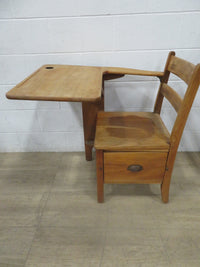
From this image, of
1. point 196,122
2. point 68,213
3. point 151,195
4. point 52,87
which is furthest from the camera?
point 196,122

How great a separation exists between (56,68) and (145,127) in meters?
0.67

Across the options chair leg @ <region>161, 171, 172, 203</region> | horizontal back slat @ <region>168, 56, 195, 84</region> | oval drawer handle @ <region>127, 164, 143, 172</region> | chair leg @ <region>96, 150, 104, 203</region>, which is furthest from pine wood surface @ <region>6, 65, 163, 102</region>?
chair leg @ <region>161, 171, 172, 203</region>

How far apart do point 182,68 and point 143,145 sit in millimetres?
451

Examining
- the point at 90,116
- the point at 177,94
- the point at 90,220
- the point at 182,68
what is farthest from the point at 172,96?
the point at 90,220

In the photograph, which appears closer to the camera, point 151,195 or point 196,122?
point 151,195

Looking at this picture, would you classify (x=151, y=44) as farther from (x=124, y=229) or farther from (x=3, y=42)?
(x=124, y=229)

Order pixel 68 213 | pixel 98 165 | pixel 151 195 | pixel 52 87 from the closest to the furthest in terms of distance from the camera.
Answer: pixel 52 87 → pixel 98 165 → pixel 68 213 → pixel 151 195

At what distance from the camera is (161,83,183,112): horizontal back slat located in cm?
96

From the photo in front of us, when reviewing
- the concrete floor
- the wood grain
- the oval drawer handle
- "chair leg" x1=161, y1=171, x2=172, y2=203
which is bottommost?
the concrete floor

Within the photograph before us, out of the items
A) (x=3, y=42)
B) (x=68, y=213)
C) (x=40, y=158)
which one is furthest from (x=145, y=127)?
(x=3, y=42)

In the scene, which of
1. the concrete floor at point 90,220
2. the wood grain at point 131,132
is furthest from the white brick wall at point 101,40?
the concrete floor at point 90,220

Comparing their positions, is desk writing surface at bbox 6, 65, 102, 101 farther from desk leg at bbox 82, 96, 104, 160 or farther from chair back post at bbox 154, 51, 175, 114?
chair back post at bbox 154, 51, 175, 114

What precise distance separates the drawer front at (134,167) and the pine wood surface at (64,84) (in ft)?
1.21

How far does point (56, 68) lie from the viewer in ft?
3.93
